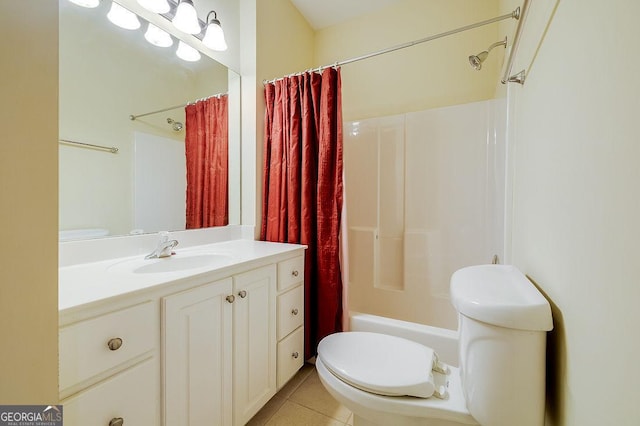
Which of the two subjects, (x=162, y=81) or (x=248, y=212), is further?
(x=248, y=212)

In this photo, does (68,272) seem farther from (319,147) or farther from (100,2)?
(319,147)

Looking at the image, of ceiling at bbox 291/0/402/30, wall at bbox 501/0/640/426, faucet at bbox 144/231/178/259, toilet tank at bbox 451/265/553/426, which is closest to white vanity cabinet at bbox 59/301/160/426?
faucet at bbox 144/231/178/259

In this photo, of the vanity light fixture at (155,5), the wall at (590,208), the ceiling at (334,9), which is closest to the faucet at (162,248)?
the vanity light fixture at (155,5)

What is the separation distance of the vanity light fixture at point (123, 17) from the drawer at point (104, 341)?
1.27 metres

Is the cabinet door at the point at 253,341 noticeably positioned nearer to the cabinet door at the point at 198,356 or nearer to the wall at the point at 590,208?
the cabinet door at the point at 198,356

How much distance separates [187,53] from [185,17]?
0.63 feet

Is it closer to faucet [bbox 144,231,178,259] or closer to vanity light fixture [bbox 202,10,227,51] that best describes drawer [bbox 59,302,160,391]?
faucet [bbox 144,231,178,259]

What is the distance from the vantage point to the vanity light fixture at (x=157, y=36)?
49.0 inches

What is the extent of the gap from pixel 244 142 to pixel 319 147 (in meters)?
0.56
